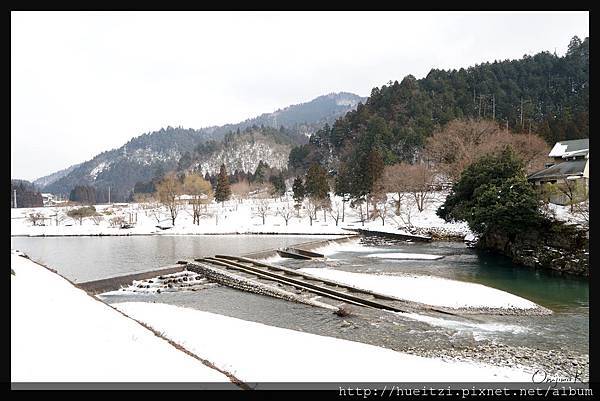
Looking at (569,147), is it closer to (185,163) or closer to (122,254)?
(122,254)

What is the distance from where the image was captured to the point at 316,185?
5419cm

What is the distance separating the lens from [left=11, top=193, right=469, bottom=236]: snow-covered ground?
44250mm

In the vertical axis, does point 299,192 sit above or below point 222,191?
below

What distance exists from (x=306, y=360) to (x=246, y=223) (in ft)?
153

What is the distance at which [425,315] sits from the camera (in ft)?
42.8

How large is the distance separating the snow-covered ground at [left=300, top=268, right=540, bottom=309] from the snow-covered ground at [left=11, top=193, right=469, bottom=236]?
20919mm

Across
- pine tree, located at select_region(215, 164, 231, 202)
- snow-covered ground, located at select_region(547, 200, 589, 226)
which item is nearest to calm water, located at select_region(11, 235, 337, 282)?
snow-covered ground, located at select_region(547, 200, 589, 226)

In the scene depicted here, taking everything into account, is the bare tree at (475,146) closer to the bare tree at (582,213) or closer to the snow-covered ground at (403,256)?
the snow-covered ground at (403,256)

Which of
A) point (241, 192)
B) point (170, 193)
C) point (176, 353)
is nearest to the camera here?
point (176, 353)

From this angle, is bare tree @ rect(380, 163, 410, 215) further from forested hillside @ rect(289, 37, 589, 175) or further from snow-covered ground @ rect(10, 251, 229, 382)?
snow-covered ground @ rect(10, 251, 229, 382)

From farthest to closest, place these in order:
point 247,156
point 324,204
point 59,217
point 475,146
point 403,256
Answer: point 247,156
point 59,217
point 324,204
point 475,146
point 403,256

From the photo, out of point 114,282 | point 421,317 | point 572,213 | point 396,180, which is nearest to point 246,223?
point 396,180
